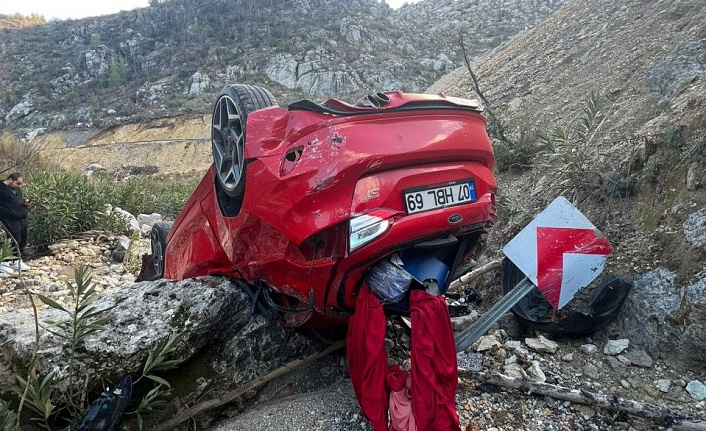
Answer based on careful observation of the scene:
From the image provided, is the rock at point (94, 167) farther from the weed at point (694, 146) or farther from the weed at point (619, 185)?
the weed at point (694, 146)

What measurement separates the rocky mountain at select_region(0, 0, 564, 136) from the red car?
95.0ft

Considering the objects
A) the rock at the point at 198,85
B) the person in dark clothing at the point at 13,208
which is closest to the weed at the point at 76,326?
the person in dark clothing at the point at 13,208

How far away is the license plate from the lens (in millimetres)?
1885

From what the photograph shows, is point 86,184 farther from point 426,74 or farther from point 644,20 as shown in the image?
point 426,74

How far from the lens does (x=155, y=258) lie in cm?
371

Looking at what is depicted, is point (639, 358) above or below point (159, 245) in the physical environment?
below

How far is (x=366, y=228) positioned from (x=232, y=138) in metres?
1.01

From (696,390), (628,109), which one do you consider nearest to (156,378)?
(696,390)

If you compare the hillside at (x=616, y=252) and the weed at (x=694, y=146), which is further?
the weed at (x=694, y=146)

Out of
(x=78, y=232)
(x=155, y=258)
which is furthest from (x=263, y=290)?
(x=78, y=232)

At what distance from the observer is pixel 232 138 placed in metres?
2.39

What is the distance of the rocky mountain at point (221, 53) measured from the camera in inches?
1266

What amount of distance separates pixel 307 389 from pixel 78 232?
5.44 m

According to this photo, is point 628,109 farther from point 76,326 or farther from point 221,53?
point 221,53
